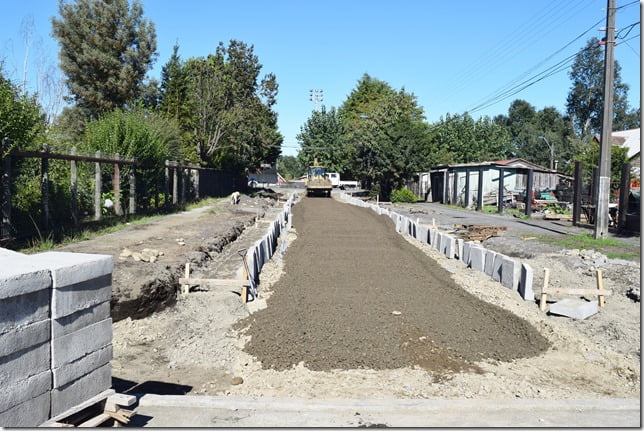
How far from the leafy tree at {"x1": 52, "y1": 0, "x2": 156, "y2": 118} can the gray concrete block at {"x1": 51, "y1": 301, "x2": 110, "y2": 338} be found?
3273 cm

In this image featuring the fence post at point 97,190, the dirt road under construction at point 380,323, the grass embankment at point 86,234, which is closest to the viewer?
the dirt road under construction at point 380,323

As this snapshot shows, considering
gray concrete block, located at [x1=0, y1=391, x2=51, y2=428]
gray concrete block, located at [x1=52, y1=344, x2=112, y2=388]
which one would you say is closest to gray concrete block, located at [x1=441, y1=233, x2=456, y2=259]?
gray concrete block, located at [x1=52, y1=344, x2=112, y2=388]

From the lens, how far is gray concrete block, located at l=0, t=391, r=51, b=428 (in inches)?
135

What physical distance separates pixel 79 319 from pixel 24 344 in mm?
523

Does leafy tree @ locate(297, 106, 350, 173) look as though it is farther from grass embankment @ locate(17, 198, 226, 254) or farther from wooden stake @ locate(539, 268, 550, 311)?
wooden stake @ locate(539, 268, 550, 311)

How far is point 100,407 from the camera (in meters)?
4.23

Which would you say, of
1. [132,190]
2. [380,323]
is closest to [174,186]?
[132,190]

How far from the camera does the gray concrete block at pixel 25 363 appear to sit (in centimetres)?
339

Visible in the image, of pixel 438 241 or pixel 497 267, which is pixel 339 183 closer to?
pixel 438 241

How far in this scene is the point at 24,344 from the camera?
350 cm

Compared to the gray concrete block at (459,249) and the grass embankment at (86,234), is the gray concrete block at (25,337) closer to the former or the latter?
the grass embankment at (86,234)

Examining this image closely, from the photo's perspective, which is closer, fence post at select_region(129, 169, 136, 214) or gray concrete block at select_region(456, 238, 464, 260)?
gray concrete block at select_region(456, 238, 464, 260)

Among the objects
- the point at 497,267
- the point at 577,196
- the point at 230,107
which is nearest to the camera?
the point at 497,267

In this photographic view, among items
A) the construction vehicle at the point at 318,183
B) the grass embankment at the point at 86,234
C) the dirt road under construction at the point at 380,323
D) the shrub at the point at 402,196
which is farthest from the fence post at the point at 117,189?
the construction vehicle at the point at 318,183
